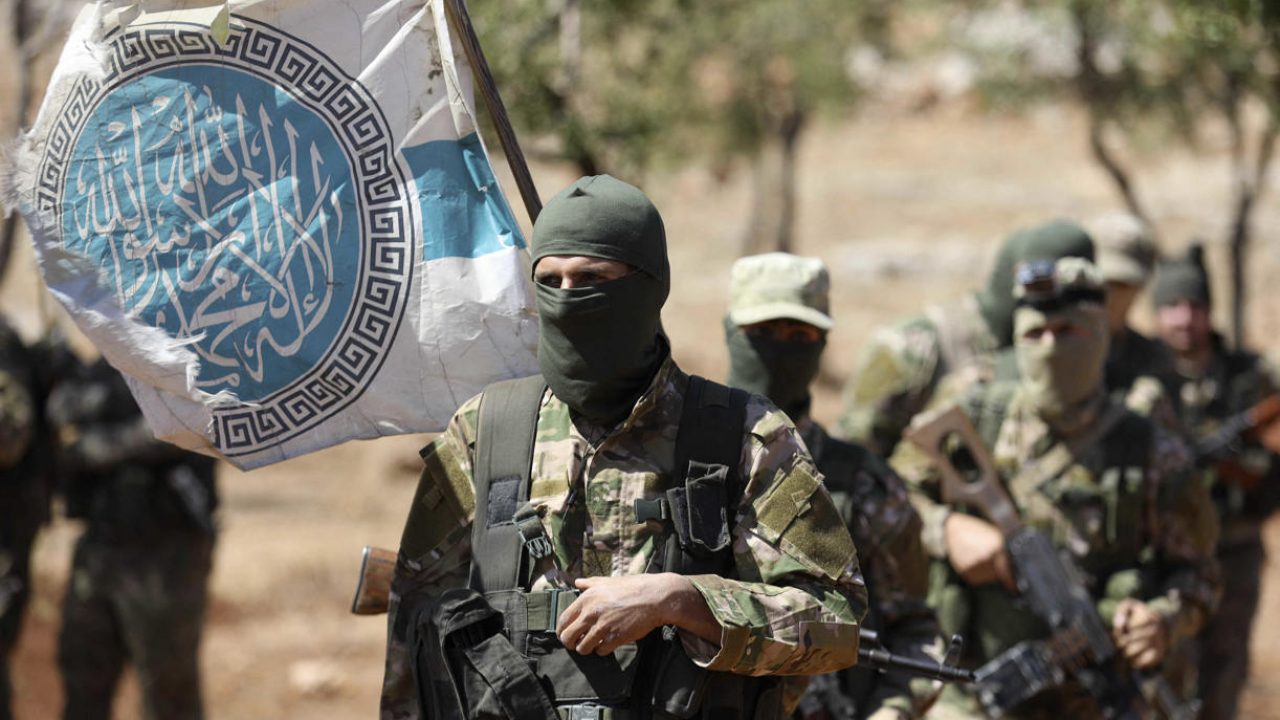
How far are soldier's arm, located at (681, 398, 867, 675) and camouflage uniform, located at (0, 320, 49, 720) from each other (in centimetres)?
444

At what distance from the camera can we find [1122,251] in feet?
22.0

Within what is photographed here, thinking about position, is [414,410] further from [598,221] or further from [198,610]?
[198,610]

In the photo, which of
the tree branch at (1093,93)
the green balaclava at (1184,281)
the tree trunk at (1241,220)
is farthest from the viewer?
the tree branch at (1093,93)

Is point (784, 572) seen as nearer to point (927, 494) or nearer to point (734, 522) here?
point (734, 522)

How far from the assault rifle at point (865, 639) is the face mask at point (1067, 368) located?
125cm

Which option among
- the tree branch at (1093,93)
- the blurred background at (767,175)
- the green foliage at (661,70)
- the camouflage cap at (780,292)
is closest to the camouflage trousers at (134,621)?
the blurred background at (767,175)

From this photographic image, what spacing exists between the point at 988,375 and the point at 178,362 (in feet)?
9.82

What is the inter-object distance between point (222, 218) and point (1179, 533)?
3.04m

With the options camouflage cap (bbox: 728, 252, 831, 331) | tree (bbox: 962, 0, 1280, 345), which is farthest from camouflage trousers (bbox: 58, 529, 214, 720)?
tree (bbox: 962, 0, 1280, 345)

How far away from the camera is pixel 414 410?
12.2ft

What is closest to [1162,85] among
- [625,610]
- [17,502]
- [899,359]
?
[899,359]

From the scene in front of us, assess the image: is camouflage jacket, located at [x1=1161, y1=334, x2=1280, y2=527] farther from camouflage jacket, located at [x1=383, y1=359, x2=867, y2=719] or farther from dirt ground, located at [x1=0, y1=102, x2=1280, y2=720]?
camouflage jacket, located at [x1=383, y1=359, x2=867, y2=719]

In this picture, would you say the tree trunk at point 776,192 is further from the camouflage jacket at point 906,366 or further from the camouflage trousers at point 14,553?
the camouflage jacket at point 906,366

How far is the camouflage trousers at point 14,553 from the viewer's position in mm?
6918
